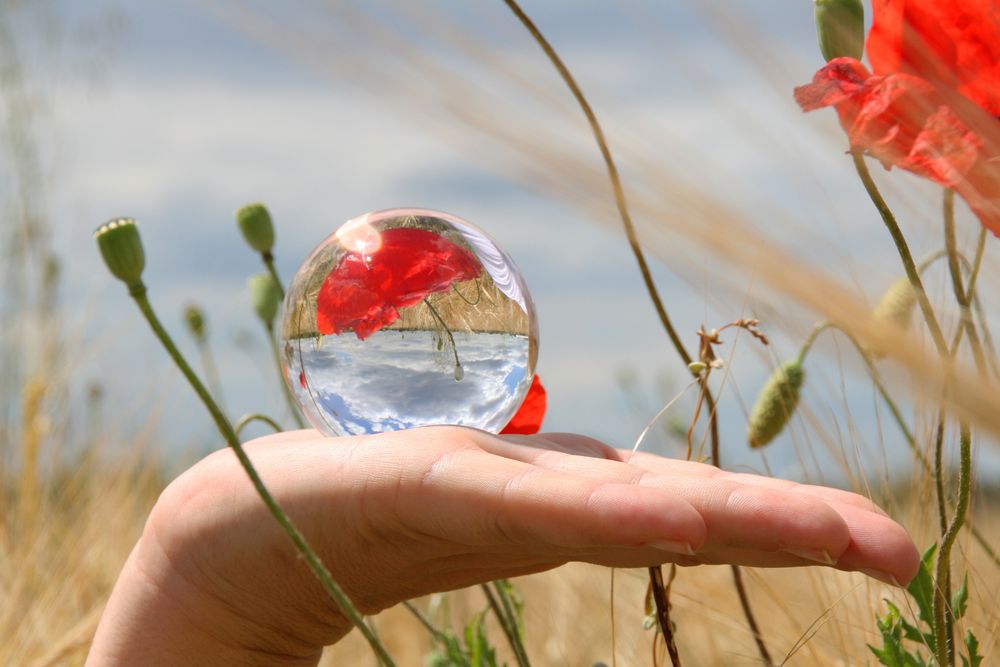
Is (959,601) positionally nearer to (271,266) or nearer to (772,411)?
(772,411)

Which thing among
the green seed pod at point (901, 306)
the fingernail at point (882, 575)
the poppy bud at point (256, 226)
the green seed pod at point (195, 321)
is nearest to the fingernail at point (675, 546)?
the fingernail at point (882, 575)

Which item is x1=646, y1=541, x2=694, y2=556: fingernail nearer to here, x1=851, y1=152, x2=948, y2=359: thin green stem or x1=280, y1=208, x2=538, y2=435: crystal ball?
x1=851, y1=152, x2=948, y2=359: thin green stem

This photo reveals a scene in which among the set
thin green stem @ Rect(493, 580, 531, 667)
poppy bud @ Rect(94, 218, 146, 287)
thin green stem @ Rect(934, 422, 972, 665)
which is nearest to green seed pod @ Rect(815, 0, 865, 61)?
thin green stem @ Rect(934, 422, 972, 665)

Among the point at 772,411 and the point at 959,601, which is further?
the point at 772,411

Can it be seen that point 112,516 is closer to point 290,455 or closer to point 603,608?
point 603,608

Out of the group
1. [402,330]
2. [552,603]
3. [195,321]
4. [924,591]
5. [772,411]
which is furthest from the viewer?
[552,603]

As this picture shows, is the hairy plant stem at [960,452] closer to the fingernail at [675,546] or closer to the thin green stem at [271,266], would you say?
the fingernail at [675,546]

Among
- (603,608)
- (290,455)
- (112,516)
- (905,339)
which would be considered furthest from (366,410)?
(112,516)

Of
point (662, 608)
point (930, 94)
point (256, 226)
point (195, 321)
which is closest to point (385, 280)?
point (256, 226)
